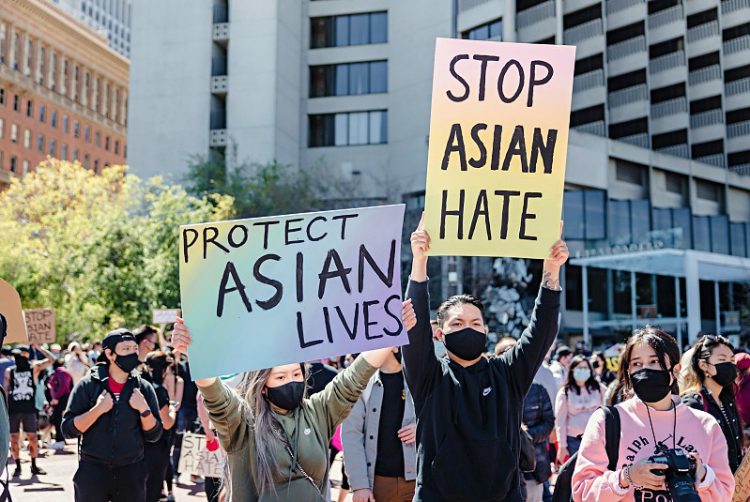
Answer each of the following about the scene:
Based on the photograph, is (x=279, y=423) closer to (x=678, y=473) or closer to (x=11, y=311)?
(x=678, y=473)

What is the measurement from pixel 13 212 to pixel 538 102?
147ft

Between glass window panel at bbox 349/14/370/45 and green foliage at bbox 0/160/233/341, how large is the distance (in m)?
17.9

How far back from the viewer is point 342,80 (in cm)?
5469

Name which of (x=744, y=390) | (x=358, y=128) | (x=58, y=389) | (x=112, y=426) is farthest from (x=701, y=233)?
(x=112, y=426)

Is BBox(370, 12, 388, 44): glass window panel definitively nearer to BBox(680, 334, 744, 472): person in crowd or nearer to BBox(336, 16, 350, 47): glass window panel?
BBox(336, 16, 350, 47): glass window panel

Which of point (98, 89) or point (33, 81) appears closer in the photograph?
point (33, 81)

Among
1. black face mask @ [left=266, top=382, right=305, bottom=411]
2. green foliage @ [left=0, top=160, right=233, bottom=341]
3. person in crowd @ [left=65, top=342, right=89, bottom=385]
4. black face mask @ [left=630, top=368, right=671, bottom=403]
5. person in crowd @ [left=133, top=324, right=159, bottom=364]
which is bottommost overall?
person in crowd @ [left=65, top=342, right=89, bottom=385]

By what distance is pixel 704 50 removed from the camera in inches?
2231

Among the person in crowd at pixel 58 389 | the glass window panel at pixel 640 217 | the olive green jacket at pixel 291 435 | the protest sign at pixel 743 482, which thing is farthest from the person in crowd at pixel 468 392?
the glass window panel at pixel 640 217

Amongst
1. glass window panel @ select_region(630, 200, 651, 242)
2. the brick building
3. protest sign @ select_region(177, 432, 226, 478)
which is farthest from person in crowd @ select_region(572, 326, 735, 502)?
the brick building

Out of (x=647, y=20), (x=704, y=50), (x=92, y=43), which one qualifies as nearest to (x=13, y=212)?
(x=647, y=20)

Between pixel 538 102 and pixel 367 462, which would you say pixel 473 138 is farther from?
pixel 367 462

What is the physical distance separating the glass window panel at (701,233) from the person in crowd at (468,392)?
48697 mm

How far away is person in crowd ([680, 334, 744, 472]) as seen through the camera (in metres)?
5.72
